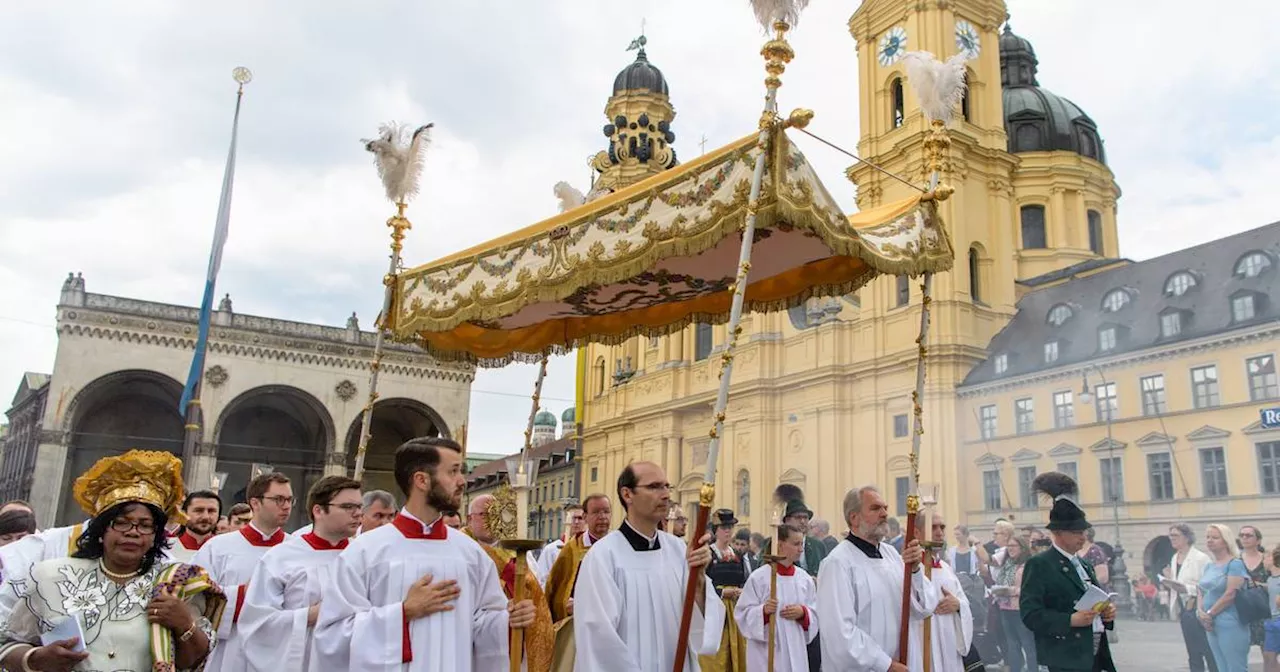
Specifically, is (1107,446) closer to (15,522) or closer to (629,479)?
(629,479)

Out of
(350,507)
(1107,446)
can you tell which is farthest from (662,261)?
(1107,446)

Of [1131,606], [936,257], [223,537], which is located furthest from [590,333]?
Answer: [1131,606]

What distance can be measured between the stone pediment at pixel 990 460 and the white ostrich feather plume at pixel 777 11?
72.4 feet

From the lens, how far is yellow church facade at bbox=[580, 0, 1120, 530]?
90.9 feet

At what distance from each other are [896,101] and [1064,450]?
1326 cm

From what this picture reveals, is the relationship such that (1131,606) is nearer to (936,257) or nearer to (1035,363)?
(1035,363)

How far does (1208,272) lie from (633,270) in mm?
22827

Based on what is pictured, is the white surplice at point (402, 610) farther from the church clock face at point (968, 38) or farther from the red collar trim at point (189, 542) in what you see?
the church clock face at point (968, 38)

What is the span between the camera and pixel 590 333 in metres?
9.18

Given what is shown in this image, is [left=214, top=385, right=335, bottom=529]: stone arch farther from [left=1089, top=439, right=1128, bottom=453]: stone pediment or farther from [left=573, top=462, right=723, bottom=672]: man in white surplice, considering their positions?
[left=573, top=462, right=723, bottom=672]: man in white surplice

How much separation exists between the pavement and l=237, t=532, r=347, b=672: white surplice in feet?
42.8

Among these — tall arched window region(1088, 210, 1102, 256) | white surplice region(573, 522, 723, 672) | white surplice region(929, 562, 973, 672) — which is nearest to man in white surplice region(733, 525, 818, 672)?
white surplice region(929, 562, 973, 672)

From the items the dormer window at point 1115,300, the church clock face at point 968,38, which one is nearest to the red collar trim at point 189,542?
the dormer window at point 1115,300

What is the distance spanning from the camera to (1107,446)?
23.6 m
